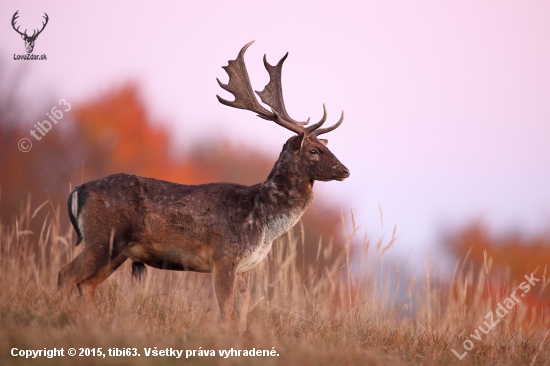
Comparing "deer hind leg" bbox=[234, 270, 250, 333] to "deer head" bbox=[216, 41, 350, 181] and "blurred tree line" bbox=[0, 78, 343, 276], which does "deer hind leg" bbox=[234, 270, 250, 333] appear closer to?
"deer head" bbox=[216, 41, 350, 181]

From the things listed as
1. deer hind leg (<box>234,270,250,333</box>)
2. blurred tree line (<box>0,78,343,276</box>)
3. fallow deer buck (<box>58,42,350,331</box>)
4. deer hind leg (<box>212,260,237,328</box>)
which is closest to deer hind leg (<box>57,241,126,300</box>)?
fallow deer buck (<box>58,42,350,331</box>)

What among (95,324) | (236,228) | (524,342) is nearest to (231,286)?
(236,228)

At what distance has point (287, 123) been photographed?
738cm

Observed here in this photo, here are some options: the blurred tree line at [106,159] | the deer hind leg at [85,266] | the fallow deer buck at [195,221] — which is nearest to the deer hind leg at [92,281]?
the fallow deer buck at [195,221]

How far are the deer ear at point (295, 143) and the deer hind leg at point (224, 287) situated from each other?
5.08 ft

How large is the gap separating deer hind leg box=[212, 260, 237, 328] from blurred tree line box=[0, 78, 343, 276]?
11.2 meters

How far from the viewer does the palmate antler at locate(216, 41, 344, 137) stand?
7438 mm

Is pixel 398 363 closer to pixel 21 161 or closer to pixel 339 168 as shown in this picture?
pixel 339 168

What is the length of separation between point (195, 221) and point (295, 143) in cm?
147

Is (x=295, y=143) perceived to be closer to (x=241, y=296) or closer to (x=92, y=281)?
(x=241, y=296)

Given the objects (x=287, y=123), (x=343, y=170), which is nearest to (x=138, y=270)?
(x=287, y=123)

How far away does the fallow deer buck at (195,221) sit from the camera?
646 cm

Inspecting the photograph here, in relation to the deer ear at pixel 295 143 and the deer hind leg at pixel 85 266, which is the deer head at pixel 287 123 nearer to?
the deer ear at pixel 295 143

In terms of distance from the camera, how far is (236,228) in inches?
264
